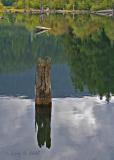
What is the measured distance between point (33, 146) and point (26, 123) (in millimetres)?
4247

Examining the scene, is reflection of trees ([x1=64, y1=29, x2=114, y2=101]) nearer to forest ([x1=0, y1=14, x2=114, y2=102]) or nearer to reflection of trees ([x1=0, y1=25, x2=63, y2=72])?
forest ([x1=0, y1=14, x2=114, y2=102])

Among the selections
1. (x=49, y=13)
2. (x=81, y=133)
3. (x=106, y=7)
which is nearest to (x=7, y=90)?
(x=81, y=133)

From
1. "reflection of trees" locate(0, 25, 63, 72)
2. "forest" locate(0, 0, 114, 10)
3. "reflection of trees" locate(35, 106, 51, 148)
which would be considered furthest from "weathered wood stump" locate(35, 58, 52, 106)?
"forest" locate(0, 0, 114, 10)

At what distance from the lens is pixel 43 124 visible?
2770 centimetres

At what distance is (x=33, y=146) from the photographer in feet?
78.0

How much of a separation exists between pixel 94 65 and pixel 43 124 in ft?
85.4

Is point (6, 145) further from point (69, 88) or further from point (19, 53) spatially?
point (19, 53)

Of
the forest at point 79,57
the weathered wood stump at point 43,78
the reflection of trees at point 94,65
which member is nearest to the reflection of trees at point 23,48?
the forest at point 79,57

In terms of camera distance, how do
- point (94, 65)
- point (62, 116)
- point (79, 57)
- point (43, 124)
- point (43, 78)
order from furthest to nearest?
point (79, 57)
point (94, 65)
point (62, 116)
point (43, 78)
point (43, 124)

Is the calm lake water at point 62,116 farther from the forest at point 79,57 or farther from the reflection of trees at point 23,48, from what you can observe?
the reflection of trees at point 23,48

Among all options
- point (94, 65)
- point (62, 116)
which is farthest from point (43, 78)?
point (94, 65)

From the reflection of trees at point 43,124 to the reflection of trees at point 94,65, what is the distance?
6.96 metres

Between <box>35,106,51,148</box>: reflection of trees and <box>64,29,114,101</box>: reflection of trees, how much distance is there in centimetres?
696

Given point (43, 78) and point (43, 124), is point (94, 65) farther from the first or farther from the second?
point (43, 124)
